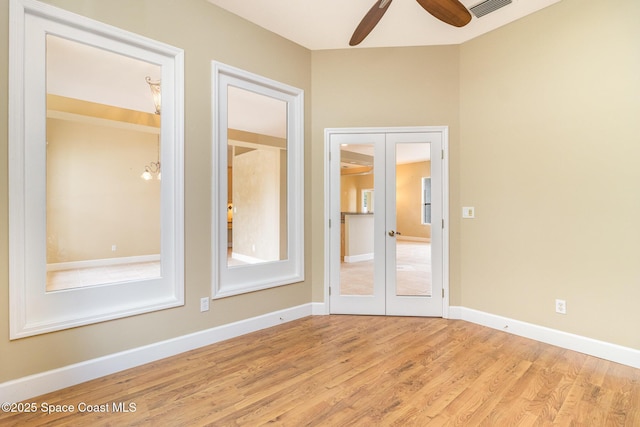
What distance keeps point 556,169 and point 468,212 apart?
2.95 feet

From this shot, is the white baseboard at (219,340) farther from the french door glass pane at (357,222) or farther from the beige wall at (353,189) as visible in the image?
the beige wall at (353,189)

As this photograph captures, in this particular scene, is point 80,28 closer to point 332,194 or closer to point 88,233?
point 88,233

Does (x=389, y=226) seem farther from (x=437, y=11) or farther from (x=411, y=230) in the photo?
(x=437, y=11)

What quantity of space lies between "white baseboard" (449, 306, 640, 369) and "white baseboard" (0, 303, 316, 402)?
2066 millimetres

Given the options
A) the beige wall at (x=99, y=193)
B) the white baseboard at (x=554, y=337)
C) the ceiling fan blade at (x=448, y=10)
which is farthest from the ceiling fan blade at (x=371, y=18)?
the white baseboard at (x=554, y=337)

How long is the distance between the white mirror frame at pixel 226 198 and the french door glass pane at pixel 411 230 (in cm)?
113

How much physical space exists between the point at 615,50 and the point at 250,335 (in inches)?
160

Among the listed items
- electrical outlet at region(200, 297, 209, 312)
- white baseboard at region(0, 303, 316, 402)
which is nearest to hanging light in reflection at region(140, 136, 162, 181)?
electrical outlet at region(200, 297, 209, 312)

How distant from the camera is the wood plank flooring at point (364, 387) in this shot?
71.7 inches

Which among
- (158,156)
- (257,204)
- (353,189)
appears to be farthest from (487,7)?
(158,156)

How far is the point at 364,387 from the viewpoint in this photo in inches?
83.9

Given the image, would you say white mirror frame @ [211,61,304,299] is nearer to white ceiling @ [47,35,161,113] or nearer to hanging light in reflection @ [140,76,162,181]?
hanging light in reflection @ [140,76,162,181]

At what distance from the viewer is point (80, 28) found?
87.2 inches

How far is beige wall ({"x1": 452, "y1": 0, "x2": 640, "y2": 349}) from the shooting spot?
8.14 ft
